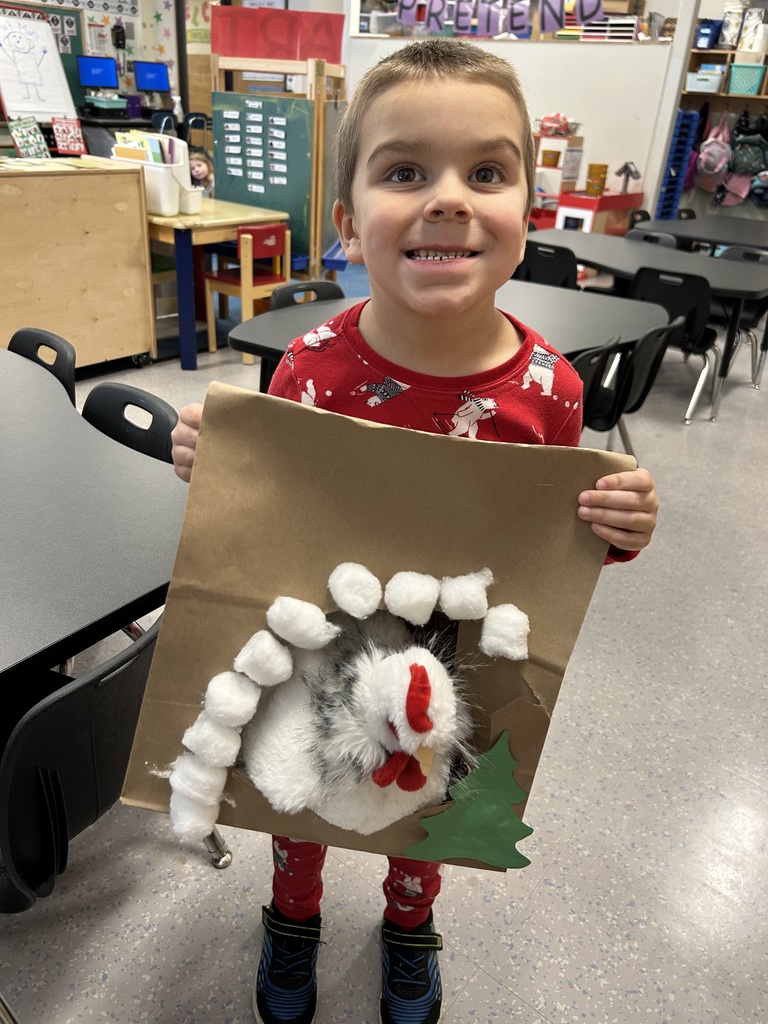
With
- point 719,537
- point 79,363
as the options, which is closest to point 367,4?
point 79,363

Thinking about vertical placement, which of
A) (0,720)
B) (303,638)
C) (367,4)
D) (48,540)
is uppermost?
(367,4)

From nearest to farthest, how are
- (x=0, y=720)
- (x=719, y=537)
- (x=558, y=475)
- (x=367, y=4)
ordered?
(x=558, y=475)
(x=0, y=720)
(x=719, y=537)
(x=367, y=4)

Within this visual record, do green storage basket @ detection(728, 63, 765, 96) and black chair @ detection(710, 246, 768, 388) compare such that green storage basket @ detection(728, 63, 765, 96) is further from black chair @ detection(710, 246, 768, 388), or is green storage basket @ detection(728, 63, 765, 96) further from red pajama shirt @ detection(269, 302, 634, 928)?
red pajama shirt @ detection(269, 302, 634, 928)

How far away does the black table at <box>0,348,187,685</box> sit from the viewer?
0.82 m

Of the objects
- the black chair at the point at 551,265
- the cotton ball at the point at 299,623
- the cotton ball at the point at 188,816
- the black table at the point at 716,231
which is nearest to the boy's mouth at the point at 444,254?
the cotton ball at the point at 299,623

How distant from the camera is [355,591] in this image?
0.64 m

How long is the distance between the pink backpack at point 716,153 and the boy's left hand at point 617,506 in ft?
21.1

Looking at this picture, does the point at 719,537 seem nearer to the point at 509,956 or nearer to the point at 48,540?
the point at 509,956

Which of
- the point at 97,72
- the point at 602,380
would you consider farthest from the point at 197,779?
the point at 97,72

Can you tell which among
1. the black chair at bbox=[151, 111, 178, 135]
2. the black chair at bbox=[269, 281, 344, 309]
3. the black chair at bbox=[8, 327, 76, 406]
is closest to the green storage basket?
the black chair at bbox=[151, 111, 178, 135]

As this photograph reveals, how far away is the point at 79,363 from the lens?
3379mm

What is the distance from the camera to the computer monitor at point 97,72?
480 centimetres

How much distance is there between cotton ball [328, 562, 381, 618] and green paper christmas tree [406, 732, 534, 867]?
0.19 meters

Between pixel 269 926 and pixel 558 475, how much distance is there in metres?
0.89
